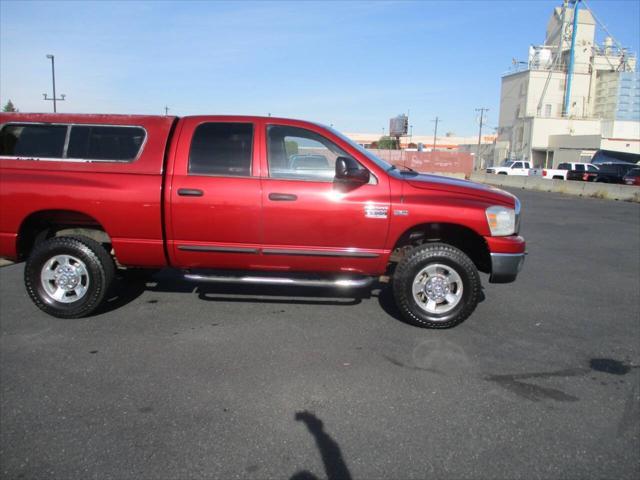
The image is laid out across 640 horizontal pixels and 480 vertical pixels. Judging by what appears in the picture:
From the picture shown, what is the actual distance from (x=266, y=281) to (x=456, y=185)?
2118 mm

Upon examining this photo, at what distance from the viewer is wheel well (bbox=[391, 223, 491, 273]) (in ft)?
16.6

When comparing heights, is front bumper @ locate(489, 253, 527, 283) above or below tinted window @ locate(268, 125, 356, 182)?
below

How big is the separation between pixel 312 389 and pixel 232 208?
1.97m

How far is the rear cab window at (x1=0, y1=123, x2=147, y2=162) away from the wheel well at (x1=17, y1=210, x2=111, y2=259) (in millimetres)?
583

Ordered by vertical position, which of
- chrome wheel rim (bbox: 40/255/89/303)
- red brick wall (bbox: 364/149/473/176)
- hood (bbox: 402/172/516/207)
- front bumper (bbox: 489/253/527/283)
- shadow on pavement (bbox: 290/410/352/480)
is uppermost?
red brick wall (bbox: 364/149/473/176)

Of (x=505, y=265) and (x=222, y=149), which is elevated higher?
(x=222, y=149)

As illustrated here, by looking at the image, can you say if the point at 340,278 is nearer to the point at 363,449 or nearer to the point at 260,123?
the point at 260,123

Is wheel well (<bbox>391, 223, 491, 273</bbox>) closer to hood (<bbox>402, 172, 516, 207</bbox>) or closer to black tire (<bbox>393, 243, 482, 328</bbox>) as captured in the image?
black tire (<bbox>393, 243, 482, 328</bbox>)

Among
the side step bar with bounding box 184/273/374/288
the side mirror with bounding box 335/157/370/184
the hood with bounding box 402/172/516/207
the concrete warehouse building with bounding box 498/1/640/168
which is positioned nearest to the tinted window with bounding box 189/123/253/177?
the side mirror with bounding box 335/157/370/184

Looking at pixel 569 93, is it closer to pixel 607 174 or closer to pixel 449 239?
pixel 607 174

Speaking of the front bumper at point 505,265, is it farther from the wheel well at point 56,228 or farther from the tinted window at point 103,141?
the wheel well at point 56,228

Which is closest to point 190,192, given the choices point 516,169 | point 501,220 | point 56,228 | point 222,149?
point 222,149

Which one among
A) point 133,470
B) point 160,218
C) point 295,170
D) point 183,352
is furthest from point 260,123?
point 133,470

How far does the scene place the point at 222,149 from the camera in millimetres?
4949
